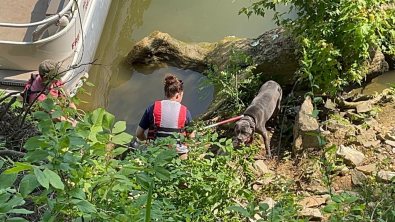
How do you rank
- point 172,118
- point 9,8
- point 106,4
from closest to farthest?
point 172,118 → point 9,8 → point 106,4

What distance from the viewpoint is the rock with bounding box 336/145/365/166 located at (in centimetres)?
434

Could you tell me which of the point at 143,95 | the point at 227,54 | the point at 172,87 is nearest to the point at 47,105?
the point at 172,87

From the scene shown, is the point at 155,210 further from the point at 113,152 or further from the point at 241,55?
the point at 241,55

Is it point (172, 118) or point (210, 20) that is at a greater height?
point (210, 20)

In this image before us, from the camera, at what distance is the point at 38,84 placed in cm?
442

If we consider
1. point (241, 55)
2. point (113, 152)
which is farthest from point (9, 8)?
point (113, 152)

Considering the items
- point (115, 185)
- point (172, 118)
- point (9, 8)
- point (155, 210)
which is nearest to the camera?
point (115, 185)

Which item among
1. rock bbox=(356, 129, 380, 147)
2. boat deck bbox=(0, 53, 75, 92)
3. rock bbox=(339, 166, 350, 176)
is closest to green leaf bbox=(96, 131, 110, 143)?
rock bbox=(339, 166, 350, 176)

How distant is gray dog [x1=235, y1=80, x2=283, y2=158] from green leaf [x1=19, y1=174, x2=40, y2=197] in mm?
3906

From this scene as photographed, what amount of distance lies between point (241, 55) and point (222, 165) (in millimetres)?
3571

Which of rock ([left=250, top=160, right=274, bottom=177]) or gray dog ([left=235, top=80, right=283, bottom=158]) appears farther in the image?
gray dog ([left=235, top=80, right=283, bottom=158])

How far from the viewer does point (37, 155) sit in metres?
1.42

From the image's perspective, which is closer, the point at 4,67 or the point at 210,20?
the point at 4,67

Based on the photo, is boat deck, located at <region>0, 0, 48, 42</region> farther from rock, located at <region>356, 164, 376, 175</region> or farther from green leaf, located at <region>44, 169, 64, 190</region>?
green leaf, located at <region>44, 169, 64, 190</region>
